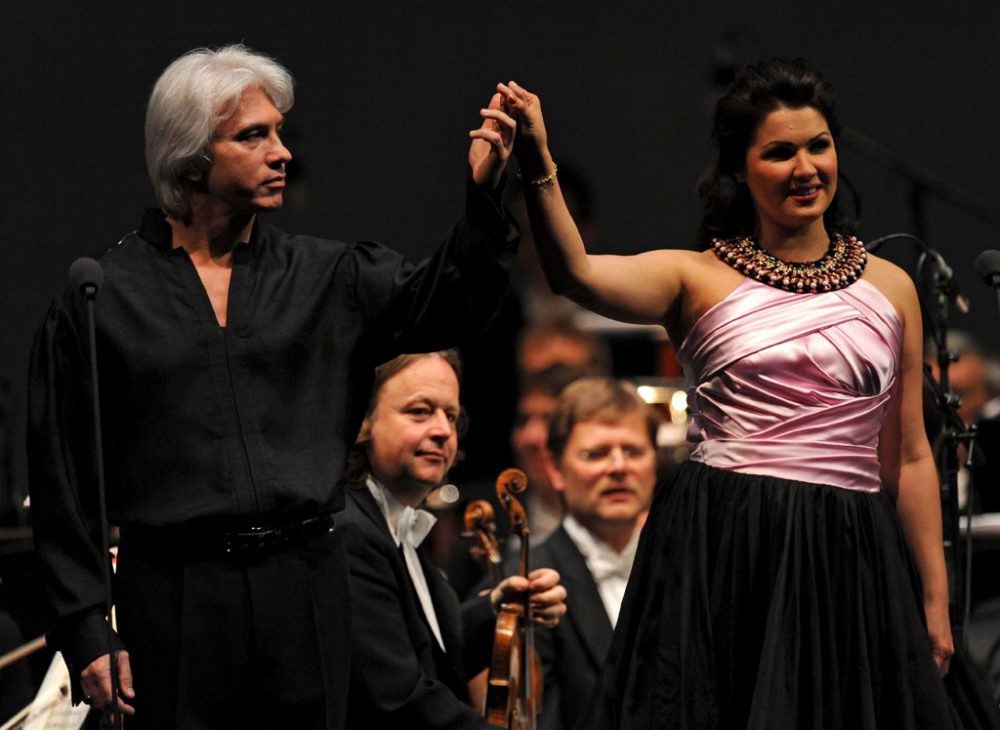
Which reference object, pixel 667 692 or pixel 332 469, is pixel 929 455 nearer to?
pixel 667 692

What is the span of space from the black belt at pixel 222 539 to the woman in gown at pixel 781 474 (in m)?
0.61

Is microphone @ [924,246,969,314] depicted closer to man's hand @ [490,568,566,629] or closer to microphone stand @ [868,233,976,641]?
microphone stand @ [868,233,976,641]

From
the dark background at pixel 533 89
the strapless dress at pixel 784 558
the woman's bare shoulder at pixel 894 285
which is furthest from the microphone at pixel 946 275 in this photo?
the dark background at pixel 533 89

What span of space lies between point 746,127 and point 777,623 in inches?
35.5

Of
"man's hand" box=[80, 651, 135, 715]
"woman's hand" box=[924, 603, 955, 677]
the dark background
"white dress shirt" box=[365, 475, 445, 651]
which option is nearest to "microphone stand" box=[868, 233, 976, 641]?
"woman's hand" box=[924, 603, 955, 677]

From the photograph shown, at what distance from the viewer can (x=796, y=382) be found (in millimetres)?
2576

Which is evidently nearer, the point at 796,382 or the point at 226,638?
the point at 226,638

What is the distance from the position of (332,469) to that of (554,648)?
1.33m

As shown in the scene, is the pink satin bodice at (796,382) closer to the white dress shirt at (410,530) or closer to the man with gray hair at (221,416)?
the man with gray hair at (221,416)

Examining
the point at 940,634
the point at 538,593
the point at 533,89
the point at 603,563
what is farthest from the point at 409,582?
the point at 533,89

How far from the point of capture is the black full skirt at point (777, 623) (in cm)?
248

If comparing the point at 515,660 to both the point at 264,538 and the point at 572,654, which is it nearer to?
the point at 572,654

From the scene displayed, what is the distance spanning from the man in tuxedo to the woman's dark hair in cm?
114

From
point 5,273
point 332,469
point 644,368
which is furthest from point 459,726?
point 5,273
